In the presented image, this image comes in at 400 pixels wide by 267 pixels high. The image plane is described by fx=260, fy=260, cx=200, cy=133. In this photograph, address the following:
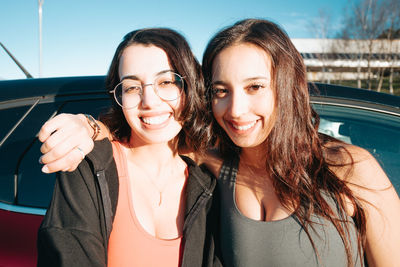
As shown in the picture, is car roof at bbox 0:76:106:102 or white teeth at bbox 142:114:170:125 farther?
car roof at bbox 0:76:106:102

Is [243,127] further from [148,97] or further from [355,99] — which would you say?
[355,99]

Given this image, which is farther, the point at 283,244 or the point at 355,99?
the point at 355,99

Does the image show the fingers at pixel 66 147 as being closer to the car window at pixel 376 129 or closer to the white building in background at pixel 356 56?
the car window at pixel 376 129

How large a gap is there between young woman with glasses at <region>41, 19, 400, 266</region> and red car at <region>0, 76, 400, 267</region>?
0.31m

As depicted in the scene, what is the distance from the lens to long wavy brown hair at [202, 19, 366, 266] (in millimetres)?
1347

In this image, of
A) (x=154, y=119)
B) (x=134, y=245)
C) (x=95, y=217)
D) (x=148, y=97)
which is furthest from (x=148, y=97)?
(x=134, y=245)

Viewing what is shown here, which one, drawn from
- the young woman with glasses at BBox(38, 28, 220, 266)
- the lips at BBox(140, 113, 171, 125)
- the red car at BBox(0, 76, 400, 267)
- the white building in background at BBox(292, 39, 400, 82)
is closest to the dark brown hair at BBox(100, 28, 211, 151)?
the young woman with glasses at BBox(38, 28, 220, 266)

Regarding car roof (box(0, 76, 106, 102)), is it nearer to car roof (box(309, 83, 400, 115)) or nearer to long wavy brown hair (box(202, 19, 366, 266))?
long wavy brown hair (box(202, 19, 366, 266))

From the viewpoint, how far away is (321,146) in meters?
1.53

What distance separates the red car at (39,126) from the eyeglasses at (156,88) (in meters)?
0.39

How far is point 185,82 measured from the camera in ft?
5.05

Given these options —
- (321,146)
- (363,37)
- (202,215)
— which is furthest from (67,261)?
(363,37)

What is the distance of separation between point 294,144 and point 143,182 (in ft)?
3.06

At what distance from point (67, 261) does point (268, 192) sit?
1.07m
